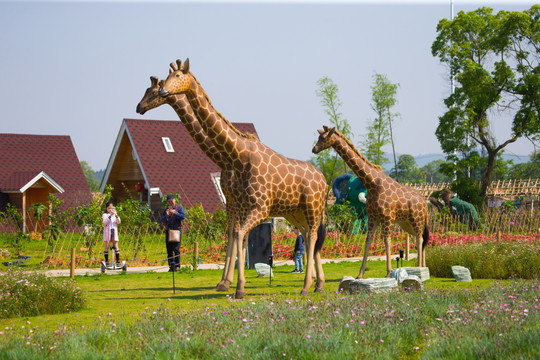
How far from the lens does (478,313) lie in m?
8.66

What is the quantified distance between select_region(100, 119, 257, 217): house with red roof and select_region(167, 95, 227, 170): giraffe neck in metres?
16.4

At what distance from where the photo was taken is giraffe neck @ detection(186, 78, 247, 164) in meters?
12.0

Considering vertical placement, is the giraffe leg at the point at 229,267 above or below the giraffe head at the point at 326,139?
below

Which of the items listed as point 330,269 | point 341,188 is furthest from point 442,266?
point 341,188

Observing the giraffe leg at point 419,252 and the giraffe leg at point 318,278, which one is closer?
the giraffe leg at point 318,278

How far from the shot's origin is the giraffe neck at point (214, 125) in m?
12.0

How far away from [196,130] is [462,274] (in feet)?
22.0

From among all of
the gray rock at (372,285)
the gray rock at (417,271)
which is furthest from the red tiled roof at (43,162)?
the gray rock at (372,285)

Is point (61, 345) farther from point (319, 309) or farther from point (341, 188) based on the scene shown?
point (341, 188)

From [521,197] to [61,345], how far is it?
38596mm

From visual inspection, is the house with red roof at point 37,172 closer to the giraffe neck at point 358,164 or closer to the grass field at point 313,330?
the giraffe neck at point 358,164

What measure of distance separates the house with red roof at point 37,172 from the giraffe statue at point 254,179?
55.4 feet

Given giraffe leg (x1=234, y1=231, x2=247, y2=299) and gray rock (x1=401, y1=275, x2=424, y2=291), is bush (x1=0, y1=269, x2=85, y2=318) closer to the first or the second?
giraffe leg (x1=234, y1=231, x2=247, y2=299)

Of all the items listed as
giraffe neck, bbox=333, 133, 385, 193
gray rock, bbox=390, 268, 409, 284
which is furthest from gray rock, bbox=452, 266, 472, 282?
giraffe neck, bbox=333, 133, 385, 193
